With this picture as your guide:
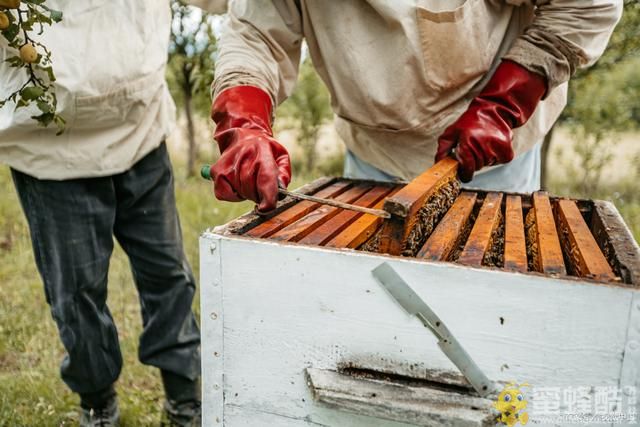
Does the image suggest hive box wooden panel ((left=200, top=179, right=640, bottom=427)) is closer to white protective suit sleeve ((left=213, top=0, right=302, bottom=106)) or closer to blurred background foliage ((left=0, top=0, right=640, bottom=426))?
white protective suit sleeve ((left=213, top=0, right=302, bottom=106))


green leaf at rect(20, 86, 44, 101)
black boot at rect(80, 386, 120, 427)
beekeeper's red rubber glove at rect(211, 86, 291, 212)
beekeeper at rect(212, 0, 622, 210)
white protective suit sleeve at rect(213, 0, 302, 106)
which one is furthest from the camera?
black boot at rect(80, 386, 120, 427)

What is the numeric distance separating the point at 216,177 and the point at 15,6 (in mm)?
584

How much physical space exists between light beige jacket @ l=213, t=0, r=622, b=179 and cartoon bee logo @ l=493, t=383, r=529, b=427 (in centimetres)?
101

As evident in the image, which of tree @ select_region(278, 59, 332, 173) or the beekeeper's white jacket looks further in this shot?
tree @ select_region(278, 59, 332, 173)

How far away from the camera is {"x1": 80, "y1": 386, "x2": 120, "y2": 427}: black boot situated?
7.09 ft

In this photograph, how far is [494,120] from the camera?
173 centimetres

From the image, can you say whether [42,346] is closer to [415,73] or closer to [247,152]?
[247,152]

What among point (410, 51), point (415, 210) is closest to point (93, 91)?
point (410, 51)

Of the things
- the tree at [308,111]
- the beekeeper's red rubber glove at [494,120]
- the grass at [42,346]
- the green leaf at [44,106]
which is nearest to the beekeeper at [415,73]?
the beekeeper's red rubber glove at [494,120]

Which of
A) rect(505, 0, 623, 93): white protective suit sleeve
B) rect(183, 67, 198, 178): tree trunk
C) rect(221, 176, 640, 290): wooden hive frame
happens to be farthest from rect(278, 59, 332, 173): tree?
rect(221, 176, 640, 290): wooden hive frame

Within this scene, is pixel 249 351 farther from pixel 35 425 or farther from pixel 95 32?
pixel 35 425

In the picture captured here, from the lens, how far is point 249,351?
126 centimetres

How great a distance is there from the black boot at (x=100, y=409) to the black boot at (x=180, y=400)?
19 centimetres

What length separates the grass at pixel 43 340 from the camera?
2.32 metres
